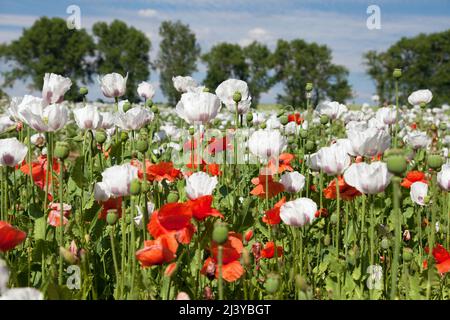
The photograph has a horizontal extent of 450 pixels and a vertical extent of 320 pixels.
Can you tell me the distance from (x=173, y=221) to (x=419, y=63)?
4937 centimetres

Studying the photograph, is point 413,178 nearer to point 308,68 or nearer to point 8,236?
point 8,236

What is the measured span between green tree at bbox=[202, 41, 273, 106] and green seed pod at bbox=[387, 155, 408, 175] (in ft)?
161

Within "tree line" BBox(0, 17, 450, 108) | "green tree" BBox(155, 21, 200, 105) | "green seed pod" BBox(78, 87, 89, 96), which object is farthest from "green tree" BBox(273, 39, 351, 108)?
"green seed pod" BBox(78, 87, 89, 96)

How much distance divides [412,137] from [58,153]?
6.72 ft

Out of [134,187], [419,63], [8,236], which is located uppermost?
[419,63]

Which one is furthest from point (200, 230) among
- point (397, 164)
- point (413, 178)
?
point (413, 178)

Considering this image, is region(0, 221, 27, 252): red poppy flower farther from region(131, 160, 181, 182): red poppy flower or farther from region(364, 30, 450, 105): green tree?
region(364, 30, 450, 105): green tree

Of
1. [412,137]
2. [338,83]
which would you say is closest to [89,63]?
[338,83]

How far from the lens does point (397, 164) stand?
3.91 feet

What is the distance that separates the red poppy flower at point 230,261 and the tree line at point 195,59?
40785 millimetres

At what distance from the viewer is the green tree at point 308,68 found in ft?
170

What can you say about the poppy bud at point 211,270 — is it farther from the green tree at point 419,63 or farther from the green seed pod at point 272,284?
the green tree at point 419,63

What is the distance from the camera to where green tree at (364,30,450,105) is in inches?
1774

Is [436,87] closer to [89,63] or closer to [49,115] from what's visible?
[89,63]
